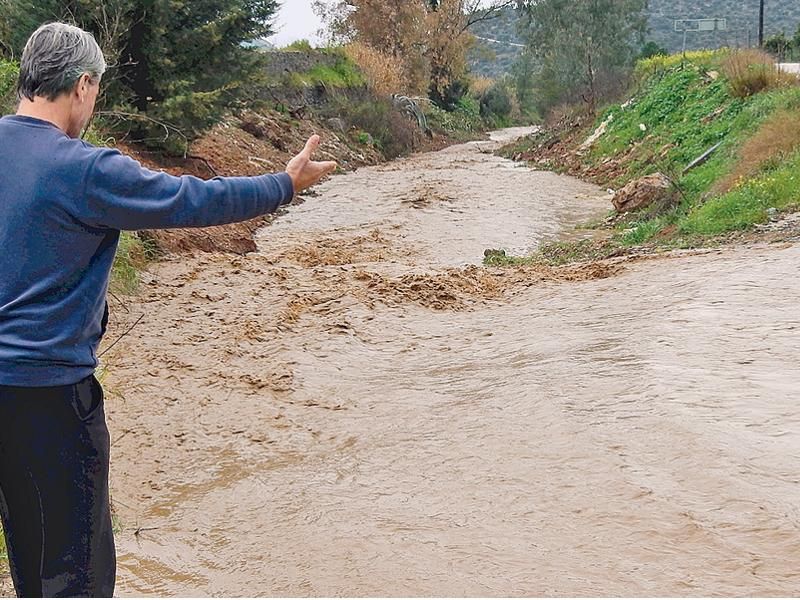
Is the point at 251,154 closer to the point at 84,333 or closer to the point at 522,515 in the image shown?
the point at 522,515

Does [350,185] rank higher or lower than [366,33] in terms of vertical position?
lower

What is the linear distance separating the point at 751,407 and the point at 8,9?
418 inches

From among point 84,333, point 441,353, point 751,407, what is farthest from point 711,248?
point 84,333

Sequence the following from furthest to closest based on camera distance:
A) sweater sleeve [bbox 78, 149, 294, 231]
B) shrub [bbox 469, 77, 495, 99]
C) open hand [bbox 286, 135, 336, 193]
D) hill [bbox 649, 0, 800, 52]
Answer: hill [bbox 649, 0, 800, 52], shrub [bbox 469, 77, 495, 99], open hand [bbox 286, 135, 336, 193], sweater sleeve [bbox 78, 149, 294, 231]

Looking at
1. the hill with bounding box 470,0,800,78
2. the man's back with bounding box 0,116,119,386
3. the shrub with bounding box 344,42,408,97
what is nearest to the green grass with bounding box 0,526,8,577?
the man's back with bounding box 0,116,119,386

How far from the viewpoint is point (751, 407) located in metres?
5.49

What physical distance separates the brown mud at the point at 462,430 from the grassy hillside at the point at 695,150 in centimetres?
189

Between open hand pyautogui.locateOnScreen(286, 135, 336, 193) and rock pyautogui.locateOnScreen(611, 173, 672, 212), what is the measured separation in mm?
12459

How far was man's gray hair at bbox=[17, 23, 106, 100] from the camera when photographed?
2512 mm

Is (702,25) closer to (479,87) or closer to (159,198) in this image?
(479,87)

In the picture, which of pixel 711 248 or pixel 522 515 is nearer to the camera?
pixel 522 515

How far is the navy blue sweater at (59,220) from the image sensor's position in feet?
8.00

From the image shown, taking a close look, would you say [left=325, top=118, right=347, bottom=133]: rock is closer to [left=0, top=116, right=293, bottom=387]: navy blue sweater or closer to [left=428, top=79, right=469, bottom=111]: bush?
[left=428, top=79, right=469, bottom=111]: bush

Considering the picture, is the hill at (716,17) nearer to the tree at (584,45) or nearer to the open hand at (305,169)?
the tree at (584,45)
